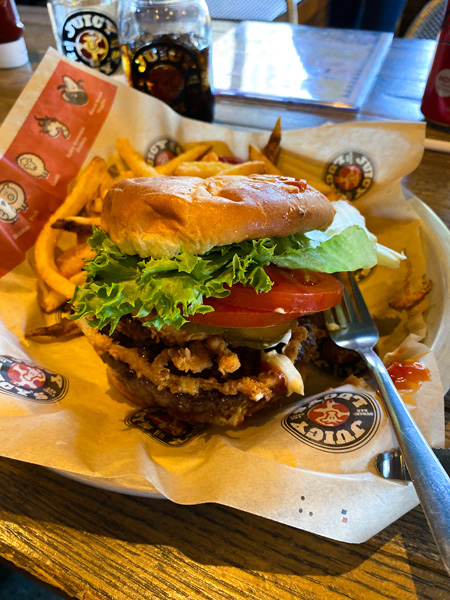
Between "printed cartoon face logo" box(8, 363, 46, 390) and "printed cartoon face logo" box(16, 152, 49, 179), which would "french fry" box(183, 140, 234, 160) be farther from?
"printed cartoon face logo" box(8, 363, 46, 390)

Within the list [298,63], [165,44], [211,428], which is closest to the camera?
[211,428]

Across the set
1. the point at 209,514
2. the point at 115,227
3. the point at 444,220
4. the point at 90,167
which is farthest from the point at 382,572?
the point at 90,167

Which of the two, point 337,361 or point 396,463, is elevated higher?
point 396,463

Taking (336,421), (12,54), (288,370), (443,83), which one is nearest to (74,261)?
(288,370)

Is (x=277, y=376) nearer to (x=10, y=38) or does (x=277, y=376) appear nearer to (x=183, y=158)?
(x=183, y=158)

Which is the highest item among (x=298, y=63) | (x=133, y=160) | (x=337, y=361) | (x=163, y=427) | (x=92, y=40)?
(x=92, y=40)

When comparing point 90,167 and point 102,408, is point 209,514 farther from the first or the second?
point 90,167

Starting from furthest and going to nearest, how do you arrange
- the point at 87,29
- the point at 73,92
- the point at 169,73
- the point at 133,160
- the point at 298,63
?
the point at 298,63 < the point at 87,29 < the point at 169,73 < the point at 73,92 < the point at 133,160
